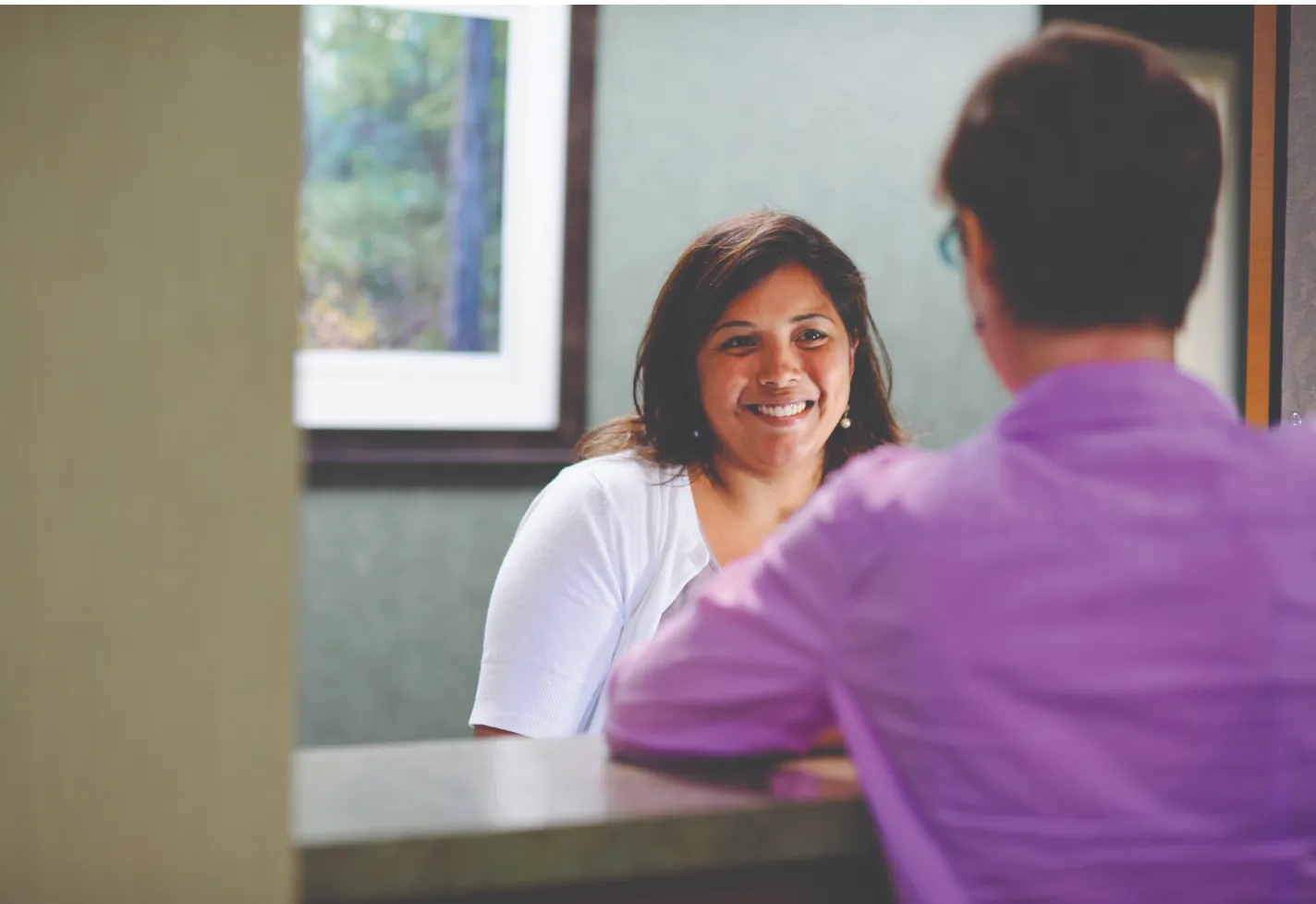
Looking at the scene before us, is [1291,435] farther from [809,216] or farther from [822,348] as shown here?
[809,216]

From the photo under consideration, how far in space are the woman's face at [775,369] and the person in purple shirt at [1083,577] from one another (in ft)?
3.78

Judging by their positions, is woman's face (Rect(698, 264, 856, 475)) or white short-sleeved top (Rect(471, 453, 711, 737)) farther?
woman's face (Rect(698, 264, 856, 475))

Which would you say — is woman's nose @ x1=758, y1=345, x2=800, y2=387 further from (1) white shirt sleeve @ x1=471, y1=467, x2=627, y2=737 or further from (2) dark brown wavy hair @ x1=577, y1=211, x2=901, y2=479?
(1) white shirt sleeve @ x1=471, y1=467, x2=627, y2=737

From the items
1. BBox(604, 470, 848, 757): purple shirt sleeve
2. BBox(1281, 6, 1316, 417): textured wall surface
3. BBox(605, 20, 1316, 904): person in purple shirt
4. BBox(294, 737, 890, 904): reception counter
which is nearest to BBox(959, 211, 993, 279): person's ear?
BBox(605, 20, 1316, 904): person in purple shirt

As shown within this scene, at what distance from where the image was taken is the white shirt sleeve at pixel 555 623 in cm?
190

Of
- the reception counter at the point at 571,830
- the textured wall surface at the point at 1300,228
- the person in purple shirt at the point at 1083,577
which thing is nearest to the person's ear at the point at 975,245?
the person in purple shirt at the point at 1083,577

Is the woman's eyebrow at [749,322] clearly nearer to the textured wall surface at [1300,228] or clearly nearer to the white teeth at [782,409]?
the white teeth at [782,409]

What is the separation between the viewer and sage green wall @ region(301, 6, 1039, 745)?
3.15 metres

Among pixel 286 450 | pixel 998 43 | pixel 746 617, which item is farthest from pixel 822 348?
pixel 998 43

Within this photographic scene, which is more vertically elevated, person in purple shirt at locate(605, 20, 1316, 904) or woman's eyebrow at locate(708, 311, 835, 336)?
woman's eyebrow at locate(708, 311, 835, 336)

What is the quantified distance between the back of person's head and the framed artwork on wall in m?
2.37

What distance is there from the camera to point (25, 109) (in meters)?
0.75

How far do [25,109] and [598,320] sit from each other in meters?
2.55

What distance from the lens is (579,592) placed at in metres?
1.93
